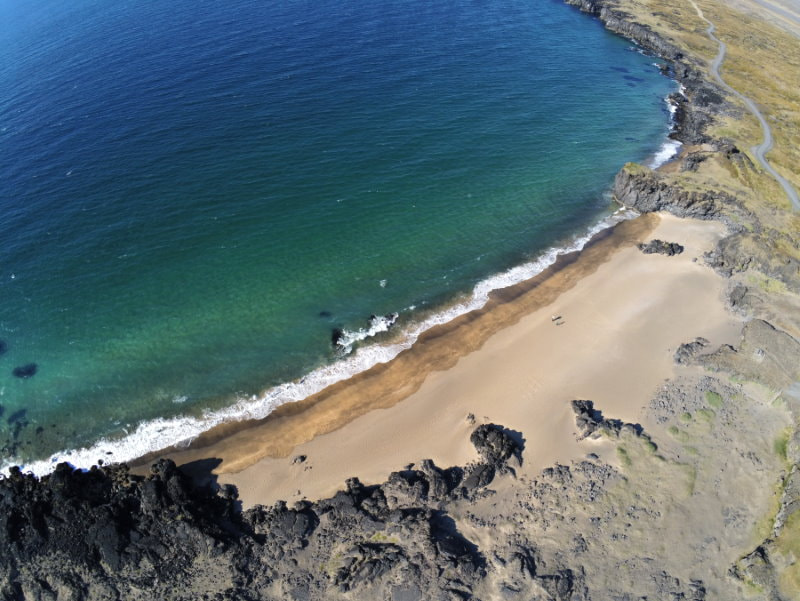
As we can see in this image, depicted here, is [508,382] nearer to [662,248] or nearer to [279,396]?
[279,396]

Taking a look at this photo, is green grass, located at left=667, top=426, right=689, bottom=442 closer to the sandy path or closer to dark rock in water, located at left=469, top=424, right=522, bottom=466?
dark rock in water, located at left=469, top=424, right=522, bottom=466

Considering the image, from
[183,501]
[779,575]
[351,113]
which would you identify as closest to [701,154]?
[351,113]

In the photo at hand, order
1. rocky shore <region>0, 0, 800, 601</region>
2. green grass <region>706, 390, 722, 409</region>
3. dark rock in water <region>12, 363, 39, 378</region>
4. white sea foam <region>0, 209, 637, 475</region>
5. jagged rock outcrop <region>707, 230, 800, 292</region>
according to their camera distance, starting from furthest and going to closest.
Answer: jagged rock outcrop <region>707, 230, 800, 292</region> < dark rock in water <region>12, 363, 39, 378</region> < green grass <region>706, 390, 722, 409</region> < white sea foam <region>0, 209, 637, 475</region> < rocky shore <region>0, 0, 800, 601</region>

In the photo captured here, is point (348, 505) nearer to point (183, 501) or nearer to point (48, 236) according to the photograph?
point (183, 501)

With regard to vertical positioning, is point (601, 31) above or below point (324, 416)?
above

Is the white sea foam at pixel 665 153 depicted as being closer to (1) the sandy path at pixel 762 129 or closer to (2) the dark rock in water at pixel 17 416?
(1) the sandy path at pixel 762 129

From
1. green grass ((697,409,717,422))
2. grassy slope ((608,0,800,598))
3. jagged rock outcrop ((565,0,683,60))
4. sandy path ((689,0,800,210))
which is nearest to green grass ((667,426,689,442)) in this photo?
green grass ((697,409,717,422))
